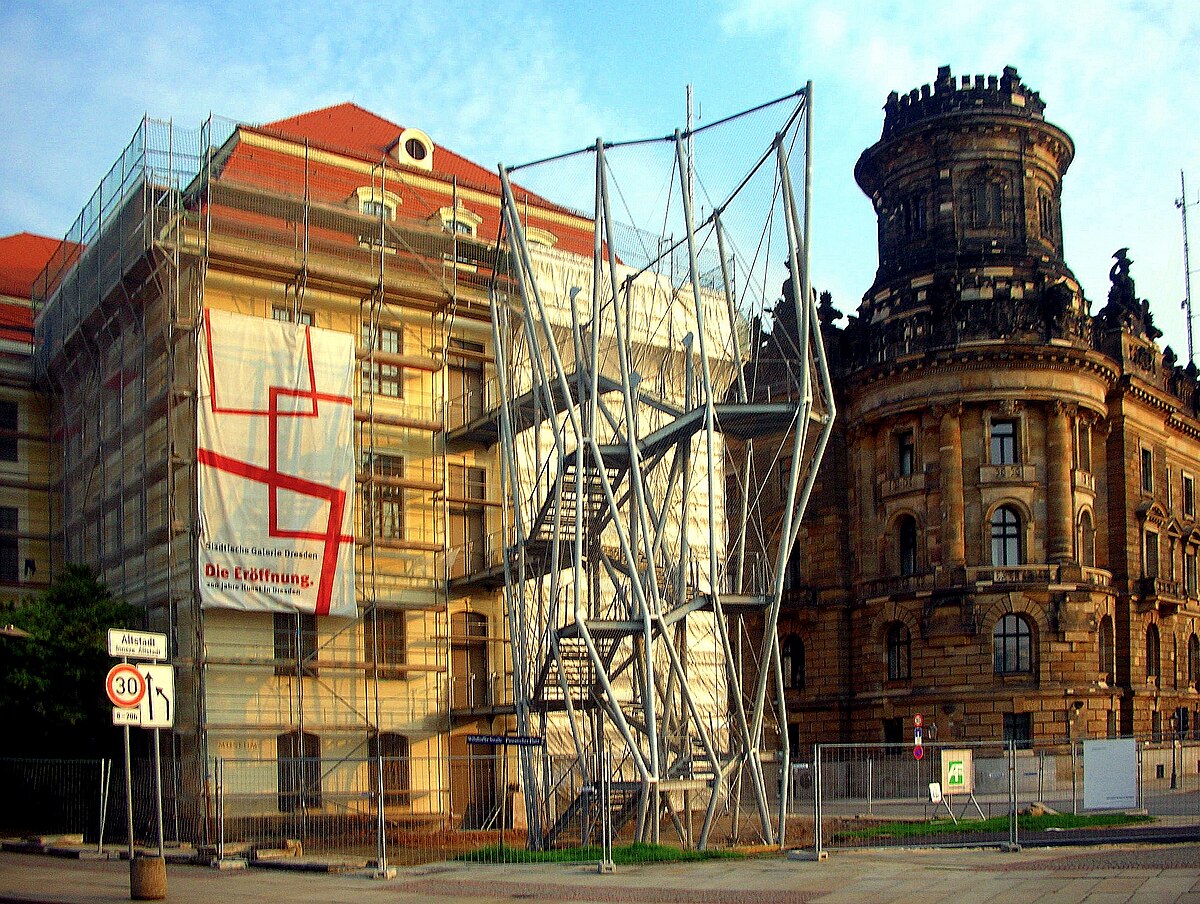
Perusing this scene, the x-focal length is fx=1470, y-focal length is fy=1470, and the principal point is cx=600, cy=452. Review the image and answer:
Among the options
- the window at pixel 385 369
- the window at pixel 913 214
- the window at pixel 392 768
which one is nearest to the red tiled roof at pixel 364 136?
the window at pixel 385 369

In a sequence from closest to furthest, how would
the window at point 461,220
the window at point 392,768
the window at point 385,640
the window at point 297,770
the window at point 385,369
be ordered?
the window at point 297,770 → the window at point 392,768 → the window at point 385,640 → the window at point 385,369 → the window at point 461,220

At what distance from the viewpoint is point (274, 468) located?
119 feet

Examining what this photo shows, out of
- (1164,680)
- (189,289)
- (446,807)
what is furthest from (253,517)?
(1164,680)

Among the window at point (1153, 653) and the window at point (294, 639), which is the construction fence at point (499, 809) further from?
the window at point (1153, 653)

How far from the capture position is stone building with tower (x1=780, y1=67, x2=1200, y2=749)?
54.4 meters

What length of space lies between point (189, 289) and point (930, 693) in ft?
104

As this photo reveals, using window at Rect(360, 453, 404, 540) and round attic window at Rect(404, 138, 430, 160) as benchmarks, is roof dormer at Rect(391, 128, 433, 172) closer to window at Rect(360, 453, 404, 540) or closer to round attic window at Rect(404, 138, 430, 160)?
round attic window at Rect(404, 138, 430, 160)

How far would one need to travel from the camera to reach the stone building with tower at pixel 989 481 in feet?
178

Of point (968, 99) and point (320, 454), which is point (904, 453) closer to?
point (968, 99)

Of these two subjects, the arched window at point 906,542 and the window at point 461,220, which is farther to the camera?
the arched window at point 906,542

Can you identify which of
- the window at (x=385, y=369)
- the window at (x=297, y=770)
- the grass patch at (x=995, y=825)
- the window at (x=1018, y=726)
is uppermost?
the window at (x=385, y=369)

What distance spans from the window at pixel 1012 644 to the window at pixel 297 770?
28.2 meters

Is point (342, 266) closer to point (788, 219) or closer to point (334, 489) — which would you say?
point (334, 489)

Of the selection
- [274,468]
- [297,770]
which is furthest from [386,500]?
[297,770]
